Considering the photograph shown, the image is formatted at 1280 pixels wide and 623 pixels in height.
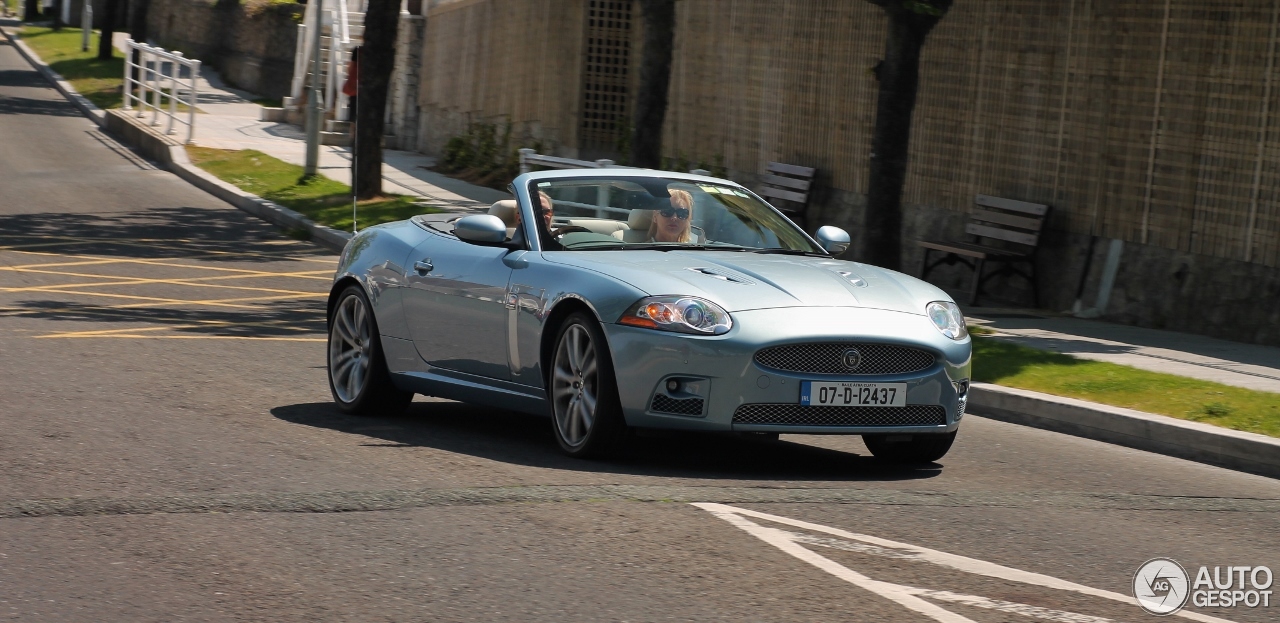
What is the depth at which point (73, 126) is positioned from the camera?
36188mm

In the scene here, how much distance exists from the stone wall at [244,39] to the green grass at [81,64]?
2.67 metres

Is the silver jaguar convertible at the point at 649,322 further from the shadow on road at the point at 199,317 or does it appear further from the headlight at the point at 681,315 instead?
the shadow on road at the point at 199,317

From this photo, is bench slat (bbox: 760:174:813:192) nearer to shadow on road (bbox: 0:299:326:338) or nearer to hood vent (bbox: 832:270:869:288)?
shadow on road (bbox: 0:299:326:338)

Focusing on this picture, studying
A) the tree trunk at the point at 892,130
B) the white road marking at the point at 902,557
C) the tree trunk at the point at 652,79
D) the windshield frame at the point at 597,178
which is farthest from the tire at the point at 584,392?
the tree trunk at the point at 652,79

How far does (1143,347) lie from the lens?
14.0m

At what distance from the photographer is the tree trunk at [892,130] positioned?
1557 centimetres

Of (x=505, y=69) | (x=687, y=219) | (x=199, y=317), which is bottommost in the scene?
(x=199, y=317)

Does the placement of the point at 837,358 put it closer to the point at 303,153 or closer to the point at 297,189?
the point at 297,189

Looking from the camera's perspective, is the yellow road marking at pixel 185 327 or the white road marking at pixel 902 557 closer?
the white road marking at pixel 902 557

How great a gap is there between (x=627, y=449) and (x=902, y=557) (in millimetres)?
2053

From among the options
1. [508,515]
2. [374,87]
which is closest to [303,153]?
[374,87]

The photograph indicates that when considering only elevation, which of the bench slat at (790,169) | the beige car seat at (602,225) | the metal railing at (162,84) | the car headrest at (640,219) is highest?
the metal railing at (162,84)

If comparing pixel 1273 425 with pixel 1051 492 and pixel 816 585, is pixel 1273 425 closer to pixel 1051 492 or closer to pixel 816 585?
pixel 1051 492

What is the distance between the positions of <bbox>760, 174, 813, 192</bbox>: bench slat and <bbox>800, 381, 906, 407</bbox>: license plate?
1323 centimetres
